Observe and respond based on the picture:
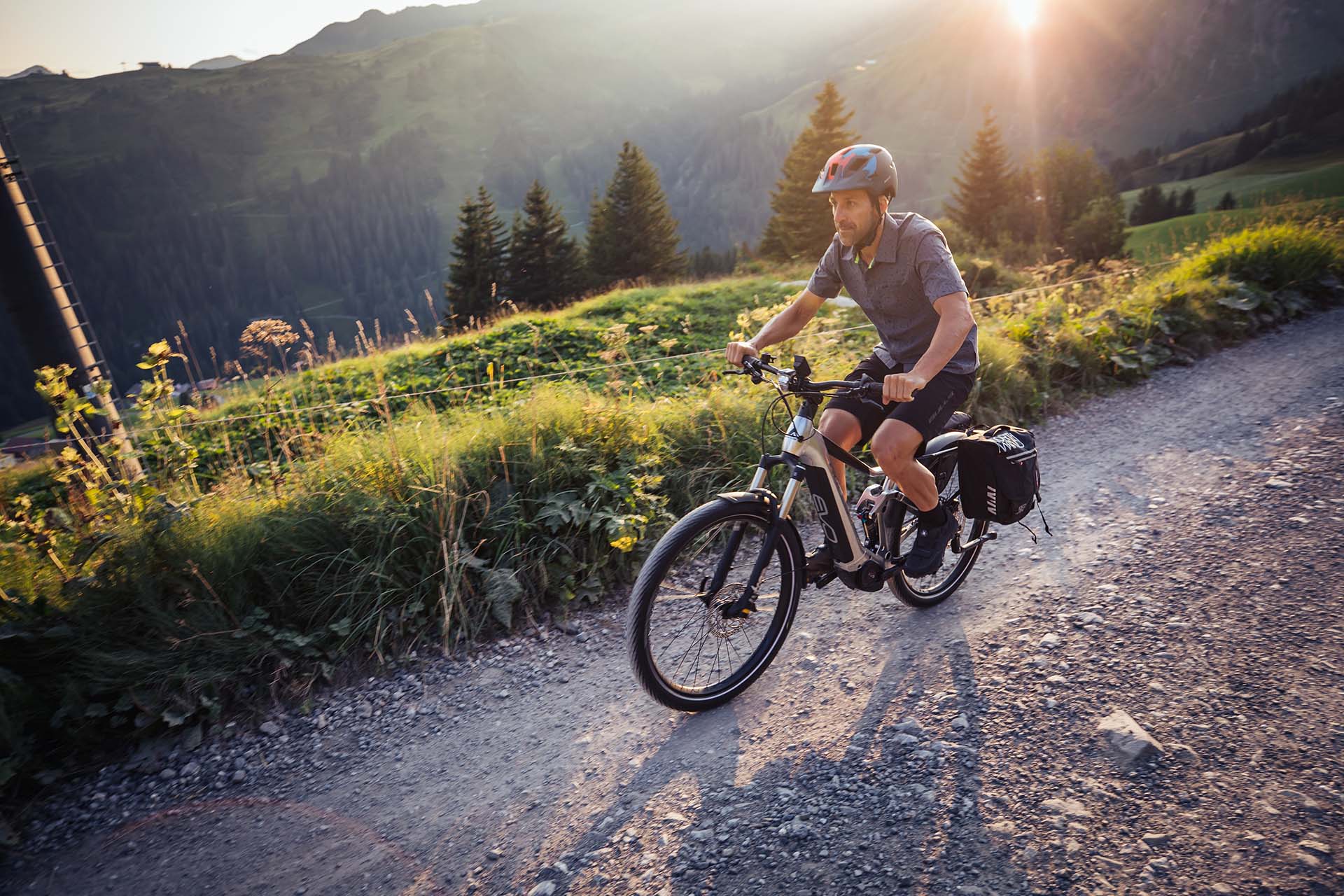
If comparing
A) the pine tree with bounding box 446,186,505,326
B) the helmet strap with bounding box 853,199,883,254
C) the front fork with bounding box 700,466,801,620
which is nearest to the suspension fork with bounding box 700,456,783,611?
the front fork with bounding box 700,466,801,620

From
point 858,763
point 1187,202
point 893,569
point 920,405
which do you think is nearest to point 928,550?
point 893,569

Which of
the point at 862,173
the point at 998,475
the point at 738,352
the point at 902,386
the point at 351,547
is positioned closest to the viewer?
the point at 902,386

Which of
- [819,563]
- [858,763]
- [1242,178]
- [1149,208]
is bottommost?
[1149,208]

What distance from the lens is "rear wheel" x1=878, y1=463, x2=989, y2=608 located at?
3763 millimetres

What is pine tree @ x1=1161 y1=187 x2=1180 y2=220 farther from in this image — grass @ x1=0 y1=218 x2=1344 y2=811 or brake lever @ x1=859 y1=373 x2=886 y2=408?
brake lever @ x1=859 y1=373 x2=886 y2=408

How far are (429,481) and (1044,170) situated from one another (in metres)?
68.3

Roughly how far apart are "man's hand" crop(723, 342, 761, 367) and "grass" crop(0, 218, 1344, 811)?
4.91 ft

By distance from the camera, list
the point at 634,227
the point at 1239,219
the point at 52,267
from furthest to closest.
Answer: the point at 634,227 < the point at 1239,219 < the point at 52,267

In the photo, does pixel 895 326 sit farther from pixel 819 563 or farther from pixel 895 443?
pixel 819 563

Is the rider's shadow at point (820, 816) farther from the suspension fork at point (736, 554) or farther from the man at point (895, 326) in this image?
the man at point (895, 326)

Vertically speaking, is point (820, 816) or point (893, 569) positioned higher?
point (893, 569)

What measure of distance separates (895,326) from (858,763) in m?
2.08

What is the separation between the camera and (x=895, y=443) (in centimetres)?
327

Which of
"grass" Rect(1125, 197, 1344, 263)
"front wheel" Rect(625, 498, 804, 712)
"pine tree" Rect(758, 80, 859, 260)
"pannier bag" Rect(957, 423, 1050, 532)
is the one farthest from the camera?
"pine tree" Rect(758, 80, 859, 260)
